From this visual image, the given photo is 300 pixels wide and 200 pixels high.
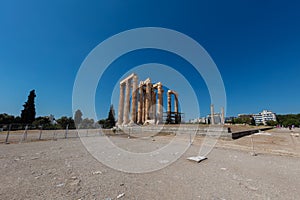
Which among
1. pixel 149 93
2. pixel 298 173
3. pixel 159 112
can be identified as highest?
pixel 149 93

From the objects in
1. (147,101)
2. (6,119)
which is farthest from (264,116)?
(6,119)

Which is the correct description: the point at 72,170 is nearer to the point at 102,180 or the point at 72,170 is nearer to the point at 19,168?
the point at 102,180

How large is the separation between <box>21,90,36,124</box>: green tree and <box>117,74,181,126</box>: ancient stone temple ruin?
20302mm

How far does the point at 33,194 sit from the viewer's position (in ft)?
7.45

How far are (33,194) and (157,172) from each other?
2.53 m

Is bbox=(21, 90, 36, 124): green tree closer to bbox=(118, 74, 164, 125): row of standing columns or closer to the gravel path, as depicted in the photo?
bbox=(118, 74, 164, 125): row of standing columns

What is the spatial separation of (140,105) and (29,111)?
2494 centimetres

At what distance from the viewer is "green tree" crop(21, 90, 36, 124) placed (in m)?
29.1

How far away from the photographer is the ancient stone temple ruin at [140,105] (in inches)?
989

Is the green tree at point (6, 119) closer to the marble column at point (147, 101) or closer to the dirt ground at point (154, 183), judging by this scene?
the marble column at point (147, 101)

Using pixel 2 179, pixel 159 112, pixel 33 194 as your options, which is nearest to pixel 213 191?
pixel 33 194

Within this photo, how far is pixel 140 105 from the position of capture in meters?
26.9

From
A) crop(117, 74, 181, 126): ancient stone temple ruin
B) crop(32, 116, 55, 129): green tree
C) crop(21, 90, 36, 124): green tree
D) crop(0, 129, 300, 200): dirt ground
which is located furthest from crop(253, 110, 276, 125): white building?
crop(21, 90, 36, 124): green tree

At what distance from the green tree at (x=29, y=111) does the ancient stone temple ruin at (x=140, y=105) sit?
20.3 meters
